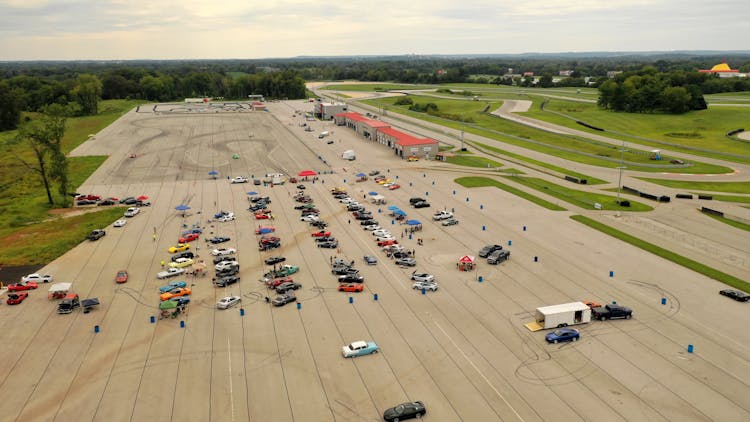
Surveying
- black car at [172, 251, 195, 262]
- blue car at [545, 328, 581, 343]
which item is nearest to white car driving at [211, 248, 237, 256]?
black car at [172, 251, 195, 262]

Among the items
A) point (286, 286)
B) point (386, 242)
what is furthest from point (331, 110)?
point (286, 286)

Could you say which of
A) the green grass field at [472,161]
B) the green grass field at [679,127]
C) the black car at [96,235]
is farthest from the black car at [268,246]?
the green grass field at [679,127]

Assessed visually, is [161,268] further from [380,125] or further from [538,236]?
[380,125]

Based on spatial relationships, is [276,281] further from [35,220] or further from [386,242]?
[35,220]

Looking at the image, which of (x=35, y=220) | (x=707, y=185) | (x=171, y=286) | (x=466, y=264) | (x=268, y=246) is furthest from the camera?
(x=707, y=185)

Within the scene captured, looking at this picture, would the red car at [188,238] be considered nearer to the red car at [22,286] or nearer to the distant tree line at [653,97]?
the red car at [22,286]

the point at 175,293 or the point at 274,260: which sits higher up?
the point at 274,260

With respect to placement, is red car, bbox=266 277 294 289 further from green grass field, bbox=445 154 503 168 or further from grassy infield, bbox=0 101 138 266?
green grass field, bbox=445 154 503 168
